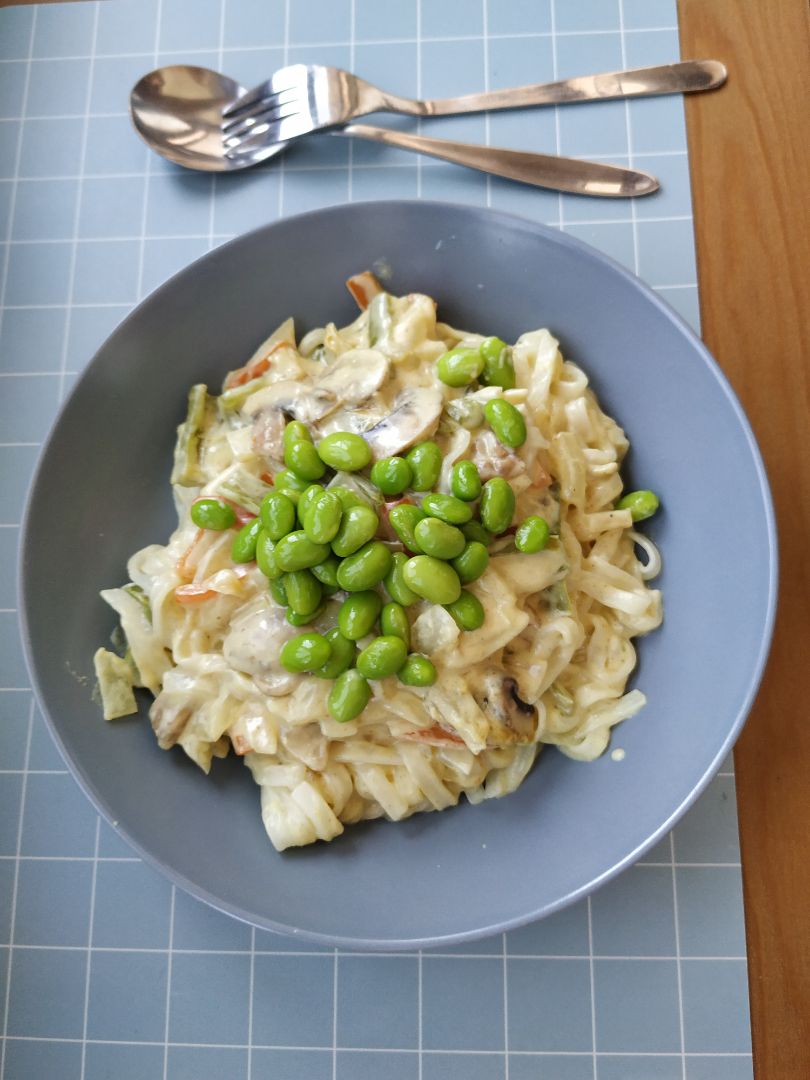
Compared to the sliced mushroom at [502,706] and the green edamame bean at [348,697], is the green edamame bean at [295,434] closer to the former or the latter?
the green edamame bean at [348,697]

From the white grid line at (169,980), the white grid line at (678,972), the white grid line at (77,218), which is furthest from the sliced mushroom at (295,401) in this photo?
A: the white grid line at (678,972)

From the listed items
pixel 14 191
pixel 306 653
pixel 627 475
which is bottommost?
pixel 306 653

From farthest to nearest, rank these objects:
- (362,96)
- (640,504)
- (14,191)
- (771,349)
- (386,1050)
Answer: (14,191) → (362,96) → (771,349) → (386,1050) → (640,504)

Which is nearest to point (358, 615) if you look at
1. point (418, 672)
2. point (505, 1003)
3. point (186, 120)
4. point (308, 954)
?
point (418, 672)

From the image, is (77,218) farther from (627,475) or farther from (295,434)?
(627,475)

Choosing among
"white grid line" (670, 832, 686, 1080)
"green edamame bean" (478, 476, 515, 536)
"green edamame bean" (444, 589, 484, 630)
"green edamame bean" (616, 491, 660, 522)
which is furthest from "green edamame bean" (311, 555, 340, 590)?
"white grid line" (670, 832, 686, 1080)

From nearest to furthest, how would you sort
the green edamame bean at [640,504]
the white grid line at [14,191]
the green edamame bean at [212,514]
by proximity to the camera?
the green edamame bean at [212,514] < the green edamame bean at [640,504] < the white grid line at [14,191]
